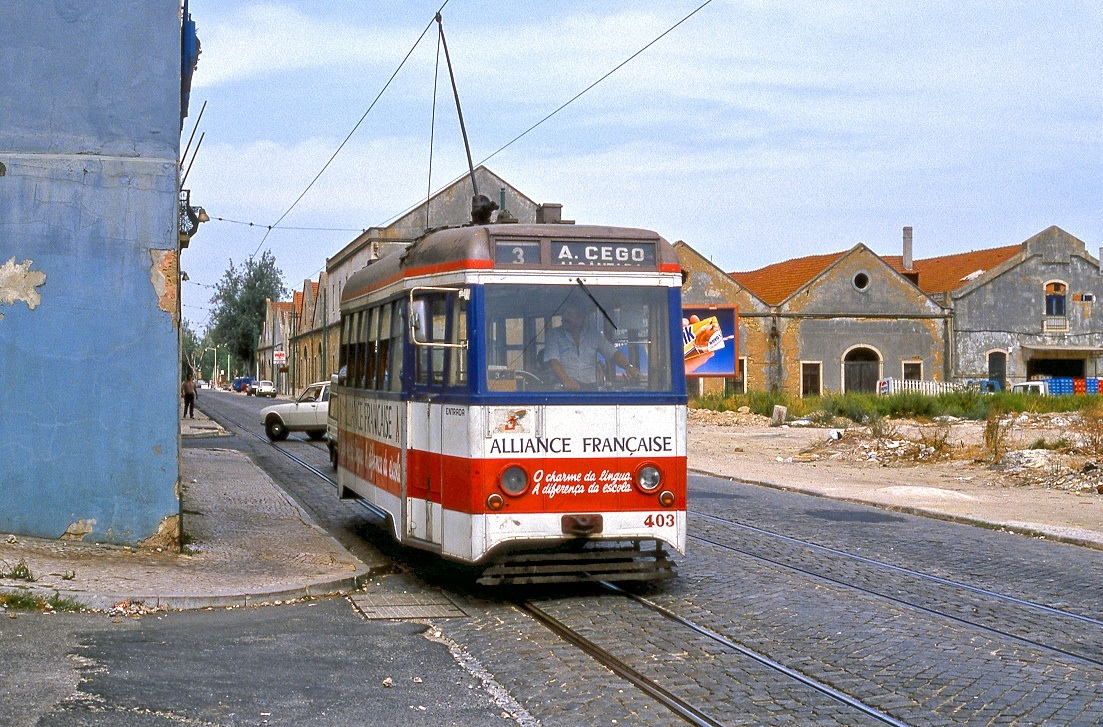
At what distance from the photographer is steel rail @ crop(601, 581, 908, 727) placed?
6.09 metres

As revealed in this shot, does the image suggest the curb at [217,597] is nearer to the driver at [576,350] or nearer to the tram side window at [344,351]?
the driver at [576,350]

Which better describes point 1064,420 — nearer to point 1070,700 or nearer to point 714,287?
point 714,287

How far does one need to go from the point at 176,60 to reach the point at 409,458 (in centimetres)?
434

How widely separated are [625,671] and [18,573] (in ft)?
15.8

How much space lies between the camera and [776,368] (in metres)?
53.6

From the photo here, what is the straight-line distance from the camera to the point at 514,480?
8.99 meters

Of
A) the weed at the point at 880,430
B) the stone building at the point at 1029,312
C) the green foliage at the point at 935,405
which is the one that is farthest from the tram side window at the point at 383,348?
the stone building at the point at 1029,312

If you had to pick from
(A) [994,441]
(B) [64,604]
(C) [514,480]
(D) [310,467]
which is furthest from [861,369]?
(B) [64,604]

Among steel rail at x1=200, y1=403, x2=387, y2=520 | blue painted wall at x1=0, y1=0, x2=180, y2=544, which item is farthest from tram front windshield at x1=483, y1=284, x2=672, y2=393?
blue painted wall at x1=0, y1=0, x2=180, y2=544

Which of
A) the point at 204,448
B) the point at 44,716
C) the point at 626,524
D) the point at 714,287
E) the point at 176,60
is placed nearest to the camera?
the point at 44,716

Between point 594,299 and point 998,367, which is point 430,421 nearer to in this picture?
point 594,299

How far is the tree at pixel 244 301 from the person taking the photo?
11850cm

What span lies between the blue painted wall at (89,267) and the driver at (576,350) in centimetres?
383

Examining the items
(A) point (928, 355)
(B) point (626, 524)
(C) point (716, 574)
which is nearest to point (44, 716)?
(B) point (626, 524)
